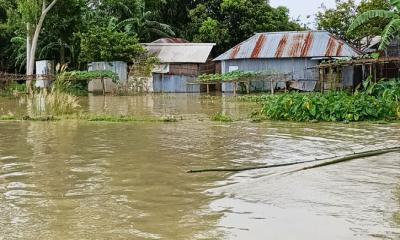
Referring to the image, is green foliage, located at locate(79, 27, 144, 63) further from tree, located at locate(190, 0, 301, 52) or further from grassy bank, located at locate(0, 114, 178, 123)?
grassy bank, located at locate(0, 114, 178, 123)

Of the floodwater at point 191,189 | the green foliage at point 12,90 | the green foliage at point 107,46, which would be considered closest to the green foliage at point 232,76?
the green foliage at point 107,46

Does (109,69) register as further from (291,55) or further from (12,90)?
(291,55)

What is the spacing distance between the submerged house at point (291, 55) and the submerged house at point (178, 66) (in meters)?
2.37

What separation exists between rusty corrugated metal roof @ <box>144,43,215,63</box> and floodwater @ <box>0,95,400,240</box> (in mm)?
24571

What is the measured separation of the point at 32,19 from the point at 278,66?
14.9 metres

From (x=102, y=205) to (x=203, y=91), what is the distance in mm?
31476

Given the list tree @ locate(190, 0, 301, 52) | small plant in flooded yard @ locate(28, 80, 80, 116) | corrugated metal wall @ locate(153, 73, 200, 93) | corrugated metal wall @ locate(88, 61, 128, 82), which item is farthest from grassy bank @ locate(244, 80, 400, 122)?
tree @ locate(190, 0, 301, 52)

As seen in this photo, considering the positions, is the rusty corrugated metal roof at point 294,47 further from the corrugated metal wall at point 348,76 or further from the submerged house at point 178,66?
the submerged house at point 178,66

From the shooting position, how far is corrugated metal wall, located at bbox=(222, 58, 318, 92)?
32438 millimetres

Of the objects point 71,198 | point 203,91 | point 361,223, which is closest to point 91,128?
point 71,198

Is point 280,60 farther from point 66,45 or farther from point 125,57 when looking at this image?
point 66,45

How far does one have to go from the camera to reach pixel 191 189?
6625 mm

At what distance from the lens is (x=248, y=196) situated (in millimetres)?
6234

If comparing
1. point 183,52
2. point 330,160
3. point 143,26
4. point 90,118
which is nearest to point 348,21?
point 183,52
